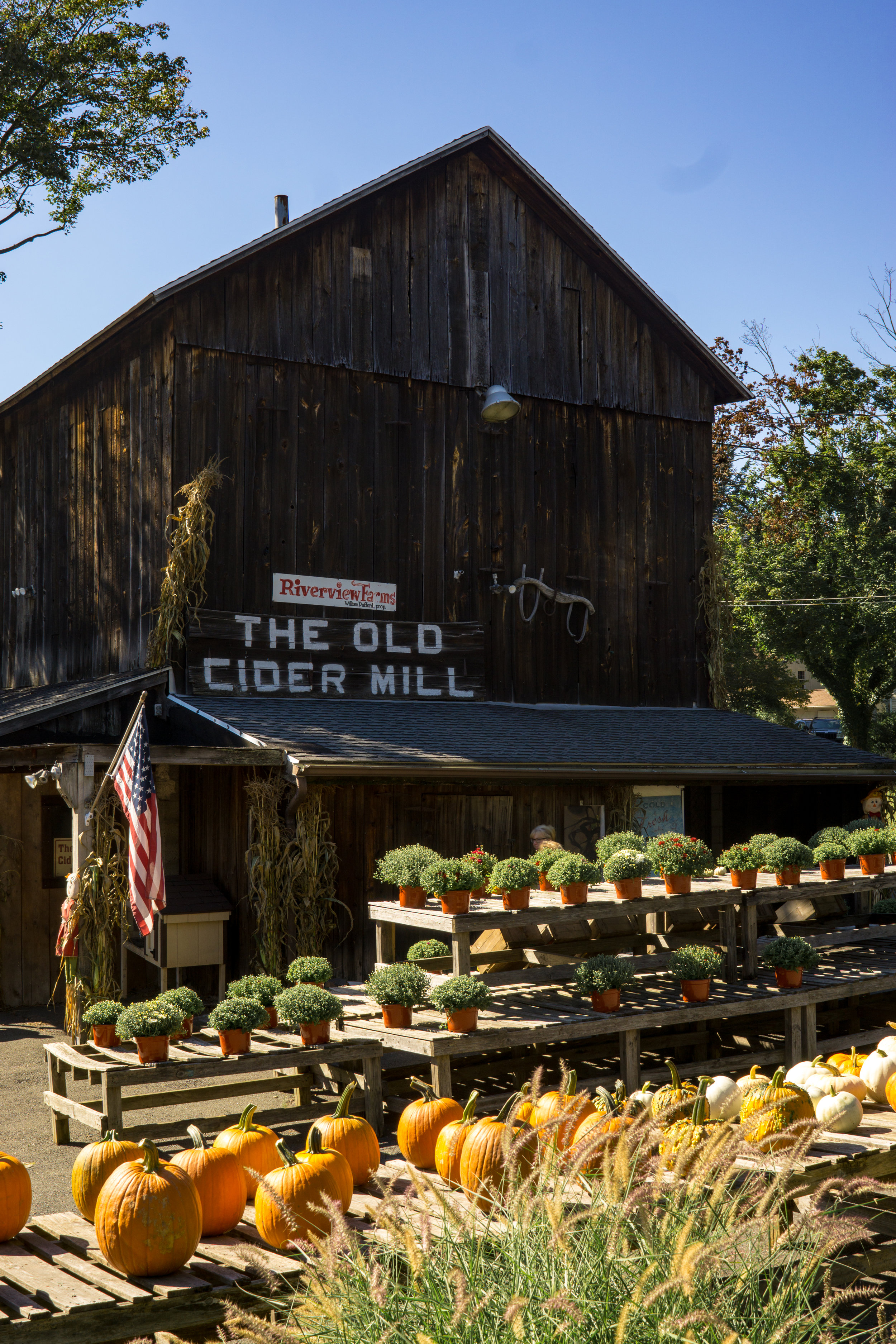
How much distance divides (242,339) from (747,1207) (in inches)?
487

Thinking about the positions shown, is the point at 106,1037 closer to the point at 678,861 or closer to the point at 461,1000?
the point at 461,1000

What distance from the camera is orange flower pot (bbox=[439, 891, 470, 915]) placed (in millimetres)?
7684

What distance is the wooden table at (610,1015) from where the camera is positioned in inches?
285

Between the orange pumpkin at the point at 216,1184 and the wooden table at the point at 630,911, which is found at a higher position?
the wooden table at the point at 630,911

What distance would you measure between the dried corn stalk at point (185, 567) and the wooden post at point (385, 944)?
5657 millimetres

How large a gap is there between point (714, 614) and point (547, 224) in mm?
5583

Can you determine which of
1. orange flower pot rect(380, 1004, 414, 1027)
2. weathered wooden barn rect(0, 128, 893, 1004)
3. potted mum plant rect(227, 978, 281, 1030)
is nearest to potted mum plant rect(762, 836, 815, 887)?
orange flower pot rect(380, 1004, 414, 1027)

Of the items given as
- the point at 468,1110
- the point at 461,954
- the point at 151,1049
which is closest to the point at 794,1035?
the point at 461,954

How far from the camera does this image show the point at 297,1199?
4.95 metres

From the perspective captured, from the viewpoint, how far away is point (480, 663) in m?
15.4

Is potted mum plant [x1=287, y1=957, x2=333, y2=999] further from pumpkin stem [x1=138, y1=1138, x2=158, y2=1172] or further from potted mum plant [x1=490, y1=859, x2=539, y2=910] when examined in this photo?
pumpkin stem [x1=138, y1=1138, x2=158, y2=1172]

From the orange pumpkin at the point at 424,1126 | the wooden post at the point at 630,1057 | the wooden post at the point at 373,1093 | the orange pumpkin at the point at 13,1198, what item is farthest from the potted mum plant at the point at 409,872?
the orange pumpkin at the point at 13,1198

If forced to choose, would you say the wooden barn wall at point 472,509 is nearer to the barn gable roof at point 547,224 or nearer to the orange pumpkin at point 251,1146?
the barn gable roof at point 547,224

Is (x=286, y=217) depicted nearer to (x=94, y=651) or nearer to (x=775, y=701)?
(x=94, y=651)
